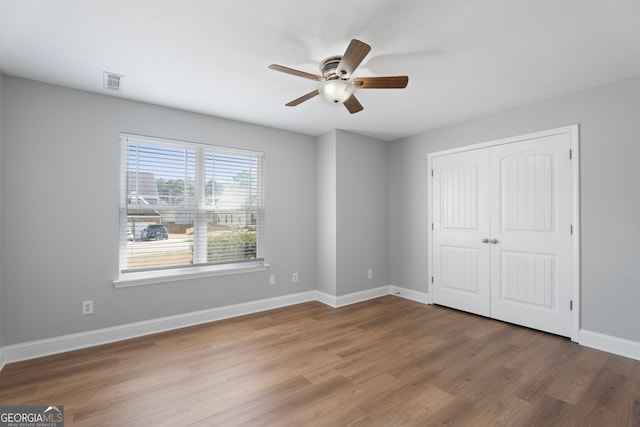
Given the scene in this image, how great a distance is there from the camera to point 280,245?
430 cm

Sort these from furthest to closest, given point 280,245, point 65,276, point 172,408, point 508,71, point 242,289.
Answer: point 280,245
point 242,289
point 65,276
point 508,71
point 172,408

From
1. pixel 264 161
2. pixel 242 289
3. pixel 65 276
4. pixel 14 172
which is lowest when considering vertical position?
pixel 242 289

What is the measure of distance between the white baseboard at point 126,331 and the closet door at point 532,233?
9.35 feet

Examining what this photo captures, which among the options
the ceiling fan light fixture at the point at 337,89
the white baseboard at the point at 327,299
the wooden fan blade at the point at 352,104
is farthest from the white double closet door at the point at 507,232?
the ceiling fan light fixture at the point at 337,89

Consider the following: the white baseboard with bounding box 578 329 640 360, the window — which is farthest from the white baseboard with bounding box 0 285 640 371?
the window

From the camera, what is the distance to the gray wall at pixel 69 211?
2.68m

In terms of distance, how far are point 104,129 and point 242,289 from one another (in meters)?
2.37

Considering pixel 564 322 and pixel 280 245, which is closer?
pixel 564 322

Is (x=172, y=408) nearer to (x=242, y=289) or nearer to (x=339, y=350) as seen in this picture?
(x=339, y=350)

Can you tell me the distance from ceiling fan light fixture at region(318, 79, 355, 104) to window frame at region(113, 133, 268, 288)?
6.42 ft

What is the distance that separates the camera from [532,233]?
11.2 ft

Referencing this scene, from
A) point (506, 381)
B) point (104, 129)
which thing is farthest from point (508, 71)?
point (104, 129)

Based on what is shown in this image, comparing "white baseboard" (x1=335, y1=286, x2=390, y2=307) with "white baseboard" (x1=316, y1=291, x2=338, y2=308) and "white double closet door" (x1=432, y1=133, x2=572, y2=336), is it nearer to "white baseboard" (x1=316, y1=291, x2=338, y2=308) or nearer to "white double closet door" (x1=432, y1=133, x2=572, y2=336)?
"white baseboard" (x1=316, y1=291, x2=338, y2=308)
